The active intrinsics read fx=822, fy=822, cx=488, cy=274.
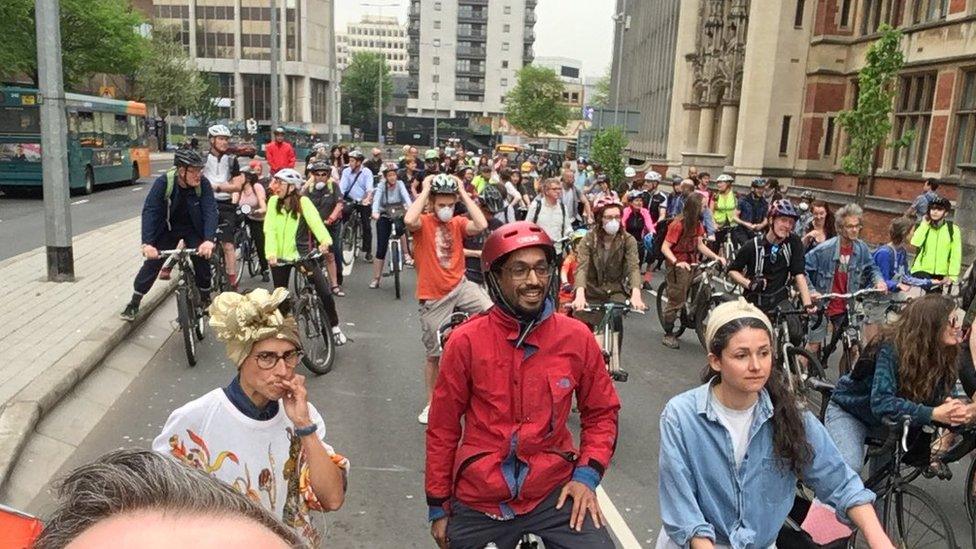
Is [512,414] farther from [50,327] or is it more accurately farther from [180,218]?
[50,327]

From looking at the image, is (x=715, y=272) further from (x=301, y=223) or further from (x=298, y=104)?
(x=298, y=104)

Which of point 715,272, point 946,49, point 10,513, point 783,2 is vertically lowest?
point 715,272

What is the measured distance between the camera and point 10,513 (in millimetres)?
1915

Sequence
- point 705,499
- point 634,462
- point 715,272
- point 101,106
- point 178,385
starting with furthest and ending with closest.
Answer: point 101,106, point 715,272, point 178,385, point 634,462, point 705,499

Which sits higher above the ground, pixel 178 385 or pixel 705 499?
pixel 705 499

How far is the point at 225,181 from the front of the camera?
12.0 m

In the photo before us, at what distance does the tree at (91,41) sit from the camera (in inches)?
1242

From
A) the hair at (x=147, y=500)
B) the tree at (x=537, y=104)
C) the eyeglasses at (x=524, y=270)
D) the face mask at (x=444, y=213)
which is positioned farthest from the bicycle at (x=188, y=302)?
the tree at (x=537, y=104)

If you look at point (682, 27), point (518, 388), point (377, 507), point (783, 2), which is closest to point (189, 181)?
point (377, 507)

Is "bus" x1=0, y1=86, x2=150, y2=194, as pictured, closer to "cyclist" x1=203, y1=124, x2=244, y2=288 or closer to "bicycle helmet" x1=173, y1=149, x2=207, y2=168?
"cyclist" x1=203, y1=124, x2=244, y2=288

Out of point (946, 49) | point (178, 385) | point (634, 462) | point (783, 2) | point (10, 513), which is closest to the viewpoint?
point (10, 513)

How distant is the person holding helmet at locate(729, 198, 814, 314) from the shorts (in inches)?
114

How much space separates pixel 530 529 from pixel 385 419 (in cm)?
392

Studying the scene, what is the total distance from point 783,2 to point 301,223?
994 inches
